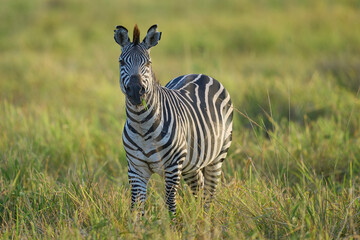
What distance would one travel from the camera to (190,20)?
48.4ft

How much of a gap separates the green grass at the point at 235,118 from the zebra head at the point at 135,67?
2.73ft

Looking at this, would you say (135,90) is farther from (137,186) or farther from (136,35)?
(137,186)

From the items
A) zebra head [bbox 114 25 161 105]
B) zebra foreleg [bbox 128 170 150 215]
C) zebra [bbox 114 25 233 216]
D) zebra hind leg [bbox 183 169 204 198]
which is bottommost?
zebra hind leg [bbox 183 169 204 198]

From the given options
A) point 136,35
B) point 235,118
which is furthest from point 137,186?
point 235,118

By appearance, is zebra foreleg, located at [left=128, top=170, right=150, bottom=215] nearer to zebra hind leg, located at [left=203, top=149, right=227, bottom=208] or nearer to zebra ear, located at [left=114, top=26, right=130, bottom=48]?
zebra hind leg, located at [left=203, top=149, right=227, bottom=208]

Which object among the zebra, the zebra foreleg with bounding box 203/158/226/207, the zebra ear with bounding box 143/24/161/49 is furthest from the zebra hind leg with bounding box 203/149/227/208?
the zebra ear with bounding box 143/24/161/49

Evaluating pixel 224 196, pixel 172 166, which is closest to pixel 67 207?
pixel 172 166

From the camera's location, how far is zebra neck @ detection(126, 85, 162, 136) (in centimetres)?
339

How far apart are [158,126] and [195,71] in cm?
404

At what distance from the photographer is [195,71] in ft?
24.2

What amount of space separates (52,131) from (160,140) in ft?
9.36

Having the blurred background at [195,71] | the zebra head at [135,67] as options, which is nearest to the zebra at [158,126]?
the zebra head at [135,67]

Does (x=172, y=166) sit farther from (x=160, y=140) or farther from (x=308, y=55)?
(x=308, y=55)

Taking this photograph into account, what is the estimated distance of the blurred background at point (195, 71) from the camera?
528cm
